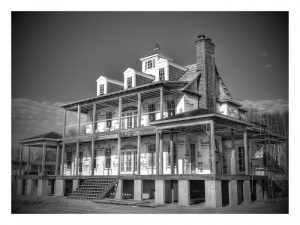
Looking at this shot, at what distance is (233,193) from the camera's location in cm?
1652

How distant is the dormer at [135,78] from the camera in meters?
24.0

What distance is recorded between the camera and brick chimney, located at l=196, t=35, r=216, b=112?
22.5 meters

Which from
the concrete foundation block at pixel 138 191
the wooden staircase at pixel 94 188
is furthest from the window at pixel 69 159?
the concrete foundation block at pixel 138 191

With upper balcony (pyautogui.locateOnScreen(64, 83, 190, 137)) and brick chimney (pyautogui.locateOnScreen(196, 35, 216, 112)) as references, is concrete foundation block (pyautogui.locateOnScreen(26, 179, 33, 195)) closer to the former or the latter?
upper balcony (pyautogui.locateOnScreen(64, 83, 190, 137))

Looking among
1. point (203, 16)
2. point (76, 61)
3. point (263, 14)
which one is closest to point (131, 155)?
point (76, 61)

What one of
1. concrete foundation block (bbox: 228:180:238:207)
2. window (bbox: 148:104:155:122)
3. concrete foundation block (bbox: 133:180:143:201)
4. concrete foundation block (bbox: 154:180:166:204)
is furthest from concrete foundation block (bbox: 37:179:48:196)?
concrete foundation block (bbox: 228:180:238:207)

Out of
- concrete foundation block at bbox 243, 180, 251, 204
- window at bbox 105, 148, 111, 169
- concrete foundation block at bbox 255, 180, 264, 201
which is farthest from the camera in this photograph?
window at bbox 105, 148, 111, 169

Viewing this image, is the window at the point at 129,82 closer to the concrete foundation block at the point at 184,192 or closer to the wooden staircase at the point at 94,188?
the wooden staircase at the point at 94,188

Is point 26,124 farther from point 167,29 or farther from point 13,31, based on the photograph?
point 167,29

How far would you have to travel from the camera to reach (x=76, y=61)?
2114cm

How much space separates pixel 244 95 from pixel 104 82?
10.7m

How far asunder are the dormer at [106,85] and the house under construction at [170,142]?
0.26ft

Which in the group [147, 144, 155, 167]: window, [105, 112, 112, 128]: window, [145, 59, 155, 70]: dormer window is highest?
[145, 59, 155, 70]: dormer window

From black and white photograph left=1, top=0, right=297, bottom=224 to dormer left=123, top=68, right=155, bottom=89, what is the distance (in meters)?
0.08
